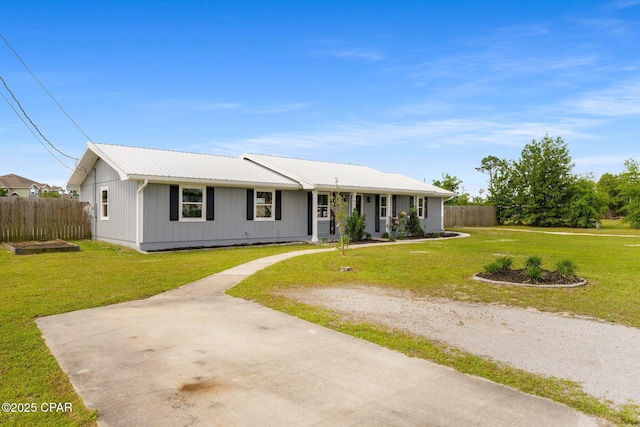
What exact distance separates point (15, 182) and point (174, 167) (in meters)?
55.7

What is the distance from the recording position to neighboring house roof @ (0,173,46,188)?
183 ft

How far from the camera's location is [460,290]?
25.9ft

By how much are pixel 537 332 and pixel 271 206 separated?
1316 centimetres

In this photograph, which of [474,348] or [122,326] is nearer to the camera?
[474,348]

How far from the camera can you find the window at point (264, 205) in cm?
1700

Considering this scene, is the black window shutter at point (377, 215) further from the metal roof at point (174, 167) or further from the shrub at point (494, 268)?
the shrub at point (494, 268)

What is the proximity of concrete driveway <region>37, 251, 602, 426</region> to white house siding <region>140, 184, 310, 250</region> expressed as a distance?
9.02m

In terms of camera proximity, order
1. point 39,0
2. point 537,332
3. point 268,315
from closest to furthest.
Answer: point 537,332 → point 268,315 → point 39,0

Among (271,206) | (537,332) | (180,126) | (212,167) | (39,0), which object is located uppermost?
(39,0)

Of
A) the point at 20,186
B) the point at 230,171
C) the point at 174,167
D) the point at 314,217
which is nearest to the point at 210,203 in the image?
the point at 174,167

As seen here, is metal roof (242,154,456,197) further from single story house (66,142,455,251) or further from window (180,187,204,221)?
window (180,187,204,221)

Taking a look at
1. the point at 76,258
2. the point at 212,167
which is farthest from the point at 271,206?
the point at 76,258

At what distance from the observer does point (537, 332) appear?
527cm

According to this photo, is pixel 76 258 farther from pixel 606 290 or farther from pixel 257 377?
pixel 606 290
